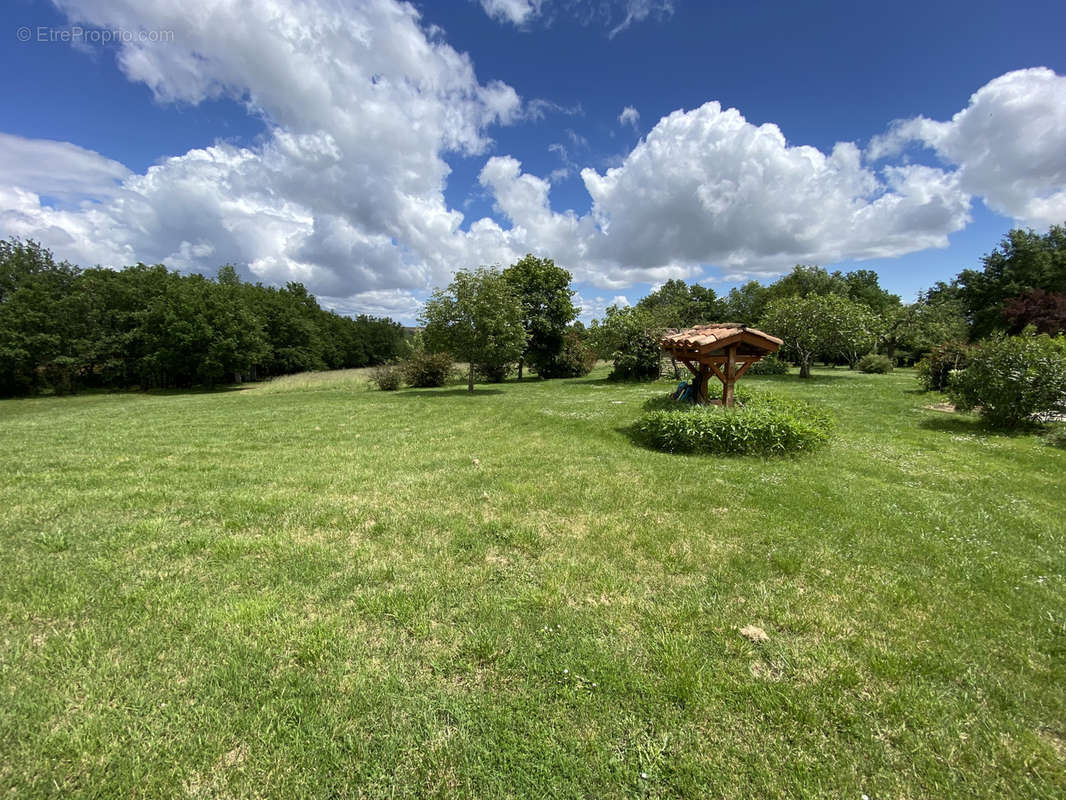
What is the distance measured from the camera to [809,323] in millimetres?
22359

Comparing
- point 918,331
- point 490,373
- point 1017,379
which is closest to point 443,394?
point 490,373

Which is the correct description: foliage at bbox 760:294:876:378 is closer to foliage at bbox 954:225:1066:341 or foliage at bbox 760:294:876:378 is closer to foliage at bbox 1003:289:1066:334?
foliage at bbox 1003:289:1066:334

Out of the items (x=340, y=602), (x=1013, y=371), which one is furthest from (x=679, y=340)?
(x=340, y=602)

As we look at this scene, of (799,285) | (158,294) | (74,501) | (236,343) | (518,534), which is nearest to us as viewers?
(518,534)

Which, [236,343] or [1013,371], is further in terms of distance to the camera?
[236,343]

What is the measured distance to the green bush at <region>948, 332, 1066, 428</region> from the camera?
893cm

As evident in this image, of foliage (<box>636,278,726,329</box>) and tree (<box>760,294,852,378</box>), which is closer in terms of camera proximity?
tree (<box>760,294,852,378</box>)

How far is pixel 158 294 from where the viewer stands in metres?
32.4

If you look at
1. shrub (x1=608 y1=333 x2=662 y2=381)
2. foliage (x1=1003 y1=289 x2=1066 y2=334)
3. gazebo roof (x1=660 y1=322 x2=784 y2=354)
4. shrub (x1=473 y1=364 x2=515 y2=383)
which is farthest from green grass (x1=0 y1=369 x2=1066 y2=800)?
foliage (x1=1003 y1=289 x2=1066 y2=334)

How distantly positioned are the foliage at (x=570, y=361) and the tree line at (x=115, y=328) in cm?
2336

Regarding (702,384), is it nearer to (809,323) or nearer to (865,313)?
(809,323)

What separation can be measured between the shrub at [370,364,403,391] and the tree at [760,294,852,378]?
2322cm

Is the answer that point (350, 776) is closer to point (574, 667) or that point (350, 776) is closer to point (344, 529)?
point (574, 667)

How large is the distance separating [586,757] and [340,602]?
7.72 feet
